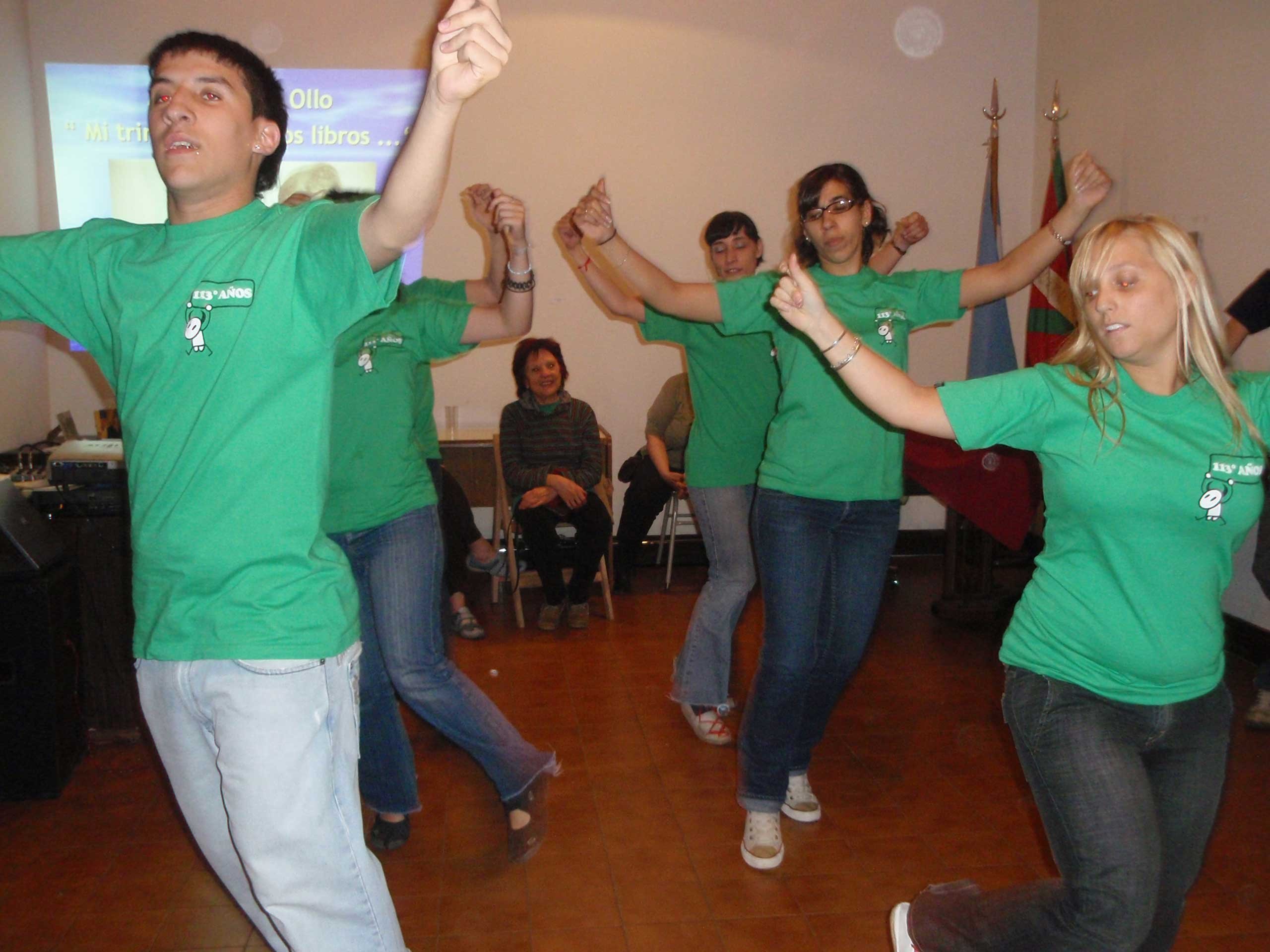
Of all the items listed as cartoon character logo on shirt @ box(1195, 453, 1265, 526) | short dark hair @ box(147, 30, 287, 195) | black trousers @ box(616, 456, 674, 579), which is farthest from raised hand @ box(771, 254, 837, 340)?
black trousers @ box(616, 456, 674, 579)

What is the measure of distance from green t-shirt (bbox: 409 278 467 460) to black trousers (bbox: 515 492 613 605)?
1.64m

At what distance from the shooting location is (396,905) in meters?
2.50

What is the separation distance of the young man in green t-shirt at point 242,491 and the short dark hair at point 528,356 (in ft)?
11.7

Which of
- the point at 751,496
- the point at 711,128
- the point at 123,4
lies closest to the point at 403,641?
the point at 751,496

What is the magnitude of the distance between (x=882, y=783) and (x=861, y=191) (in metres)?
1.74

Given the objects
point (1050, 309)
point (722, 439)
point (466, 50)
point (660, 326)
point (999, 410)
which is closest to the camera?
point (466, 50)

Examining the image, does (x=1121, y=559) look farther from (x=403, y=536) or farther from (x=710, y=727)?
(x=710, y=727)

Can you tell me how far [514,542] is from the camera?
540 centimetres

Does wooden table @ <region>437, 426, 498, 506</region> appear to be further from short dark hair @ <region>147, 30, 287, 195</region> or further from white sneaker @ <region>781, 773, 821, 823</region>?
short dark hair @ <region>147, 30, 287, 195</region>

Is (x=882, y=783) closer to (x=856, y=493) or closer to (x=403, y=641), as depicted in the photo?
(x=856, y=493)

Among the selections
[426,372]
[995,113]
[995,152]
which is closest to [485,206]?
[426,372]

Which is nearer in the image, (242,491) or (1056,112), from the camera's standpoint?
(242,491)

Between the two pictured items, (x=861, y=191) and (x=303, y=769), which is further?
(x=861, y=191)

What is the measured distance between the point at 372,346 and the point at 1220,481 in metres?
1.81
